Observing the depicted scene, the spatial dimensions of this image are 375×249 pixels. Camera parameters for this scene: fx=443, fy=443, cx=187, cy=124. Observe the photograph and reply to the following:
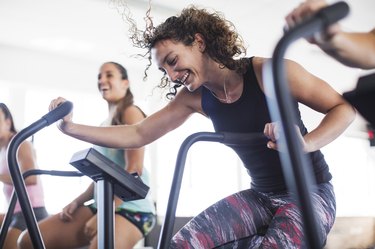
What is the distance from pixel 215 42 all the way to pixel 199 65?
13 centimetres

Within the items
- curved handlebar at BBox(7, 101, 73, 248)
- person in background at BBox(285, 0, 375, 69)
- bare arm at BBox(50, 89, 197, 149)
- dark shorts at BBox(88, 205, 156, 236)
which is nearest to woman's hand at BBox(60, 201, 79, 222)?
dark shorts at BBox(88, 205, 156, 236)

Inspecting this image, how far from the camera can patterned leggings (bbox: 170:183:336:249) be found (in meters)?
1.37

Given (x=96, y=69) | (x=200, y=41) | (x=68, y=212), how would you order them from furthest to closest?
1. (x=96, y=69)
2. (x=68, y=212)
3. (x=200, y=41)

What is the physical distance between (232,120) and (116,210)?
86cm

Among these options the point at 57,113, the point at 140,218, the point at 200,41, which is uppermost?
the point at 200,41

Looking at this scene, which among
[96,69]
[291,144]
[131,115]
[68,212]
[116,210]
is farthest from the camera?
[96,69]

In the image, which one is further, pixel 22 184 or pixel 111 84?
pixel 111 84

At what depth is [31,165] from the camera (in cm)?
284

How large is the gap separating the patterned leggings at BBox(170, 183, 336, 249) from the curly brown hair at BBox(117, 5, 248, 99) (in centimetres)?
47

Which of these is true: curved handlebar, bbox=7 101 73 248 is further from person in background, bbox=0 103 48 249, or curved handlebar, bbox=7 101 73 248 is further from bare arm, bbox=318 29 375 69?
person in background, bbox=0 103 48 249

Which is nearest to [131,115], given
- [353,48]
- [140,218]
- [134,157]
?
[134,157]

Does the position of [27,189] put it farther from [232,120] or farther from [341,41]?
[341,41]

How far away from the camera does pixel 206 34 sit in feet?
5.49

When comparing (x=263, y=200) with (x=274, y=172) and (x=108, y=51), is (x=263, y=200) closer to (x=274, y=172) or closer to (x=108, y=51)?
(x=274, y=172)
